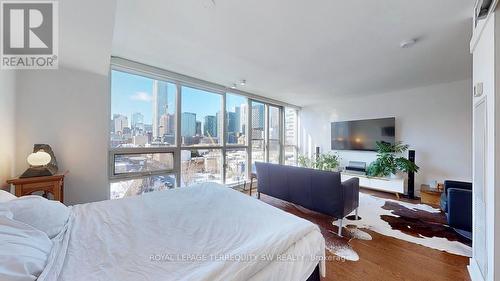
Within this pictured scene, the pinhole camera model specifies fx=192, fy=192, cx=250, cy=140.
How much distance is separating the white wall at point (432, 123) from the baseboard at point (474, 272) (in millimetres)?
2925

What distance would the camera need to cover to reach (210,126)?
4.12 metres

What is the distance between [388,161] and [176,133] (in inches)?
177

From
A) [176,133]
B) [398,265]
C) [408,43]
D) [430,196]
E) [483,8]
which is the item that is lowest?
[398,265]

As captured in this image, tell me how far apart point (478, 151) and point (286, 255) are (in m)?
1.86

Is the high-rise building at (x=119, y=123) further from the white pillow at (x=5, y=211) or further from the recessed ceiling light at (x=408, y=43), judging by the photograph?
the recessed ceiling light at (x=408, y=43)

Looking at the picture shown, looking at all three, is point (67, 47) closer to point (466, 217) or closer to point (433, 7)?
point (433, 7)

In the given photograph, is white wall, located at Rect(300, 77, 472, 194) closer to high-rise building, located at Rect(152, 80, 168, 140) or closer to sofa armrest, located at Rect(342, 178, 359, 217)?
sofa armrest, located at Rect(342, 178, 359, 217)

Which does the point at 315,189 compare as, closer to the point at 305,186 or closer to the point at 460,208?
the point at 305,186

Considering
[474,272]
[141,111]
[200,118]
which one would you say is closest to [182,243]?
[474,272]

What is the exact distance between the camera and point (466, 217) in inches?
87.2

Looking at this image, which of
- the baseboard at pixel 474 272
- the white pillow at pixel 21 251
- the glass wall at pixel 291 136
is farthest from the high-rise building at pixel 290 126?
the white pillow at pixel 21 251

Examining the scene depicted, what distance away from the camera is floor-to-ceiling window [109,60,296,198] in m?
2.98

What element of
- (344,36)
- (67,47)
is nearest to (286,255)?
(344,36)

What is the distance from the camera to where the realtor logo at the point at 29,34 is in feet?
4.78
